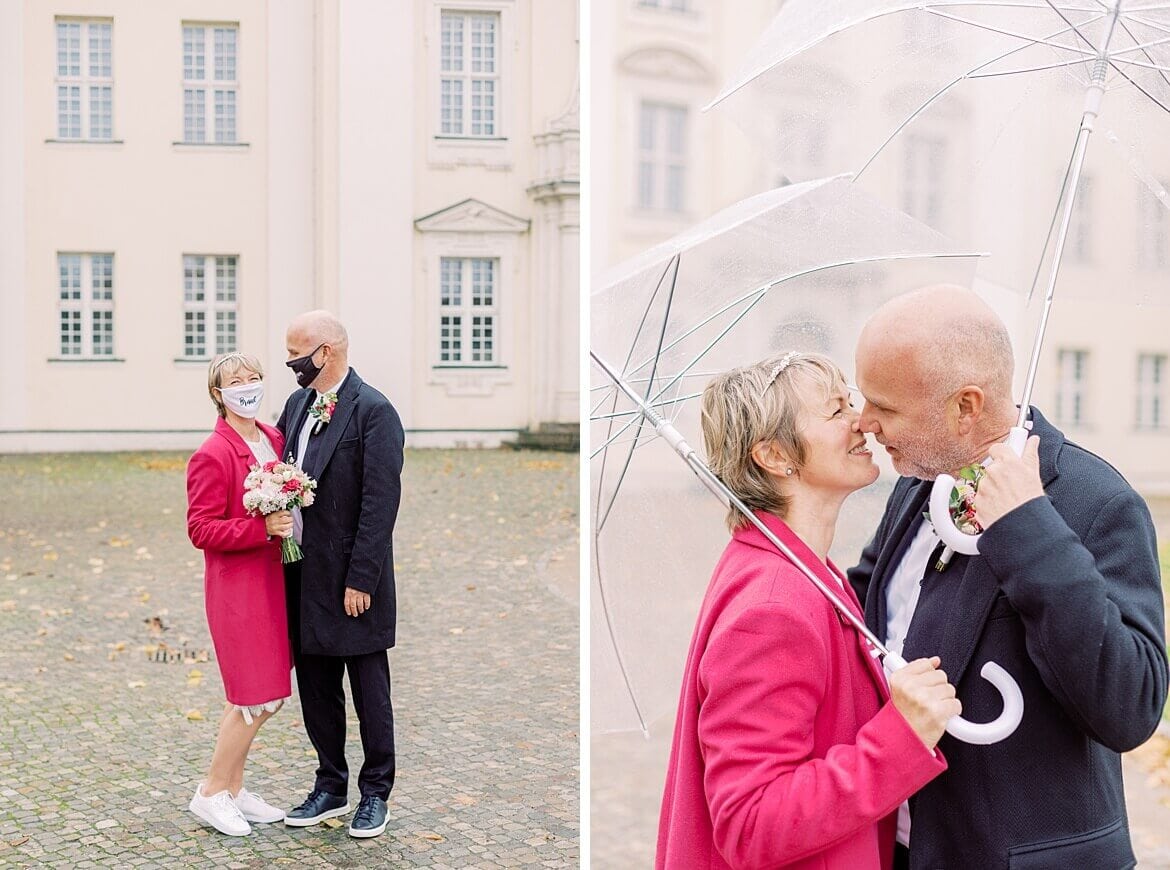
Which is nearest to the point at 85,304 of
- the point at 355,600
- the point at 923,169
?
the point at 355,600

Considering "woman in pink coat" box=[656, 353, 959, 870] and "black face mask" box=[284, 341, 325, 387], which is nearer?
"woman in pink coat" box=[656, 353, 959, 870]

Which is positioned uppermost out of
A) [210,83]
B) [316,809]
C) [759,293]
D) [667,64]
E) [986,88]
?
[667,64]

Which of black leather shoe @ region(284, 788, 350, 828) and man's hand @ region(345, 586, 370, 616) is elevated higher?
man's hand @ region(345, 586, 370, 616)

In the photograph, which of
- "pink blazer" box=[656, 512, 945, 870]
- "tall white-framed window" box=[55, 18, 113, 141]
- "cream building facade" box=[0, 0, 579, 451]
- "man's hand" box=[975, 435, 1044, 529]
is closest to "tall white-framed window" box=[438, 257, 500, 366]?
"cream building facade" box=[0, 0, 579, 451]

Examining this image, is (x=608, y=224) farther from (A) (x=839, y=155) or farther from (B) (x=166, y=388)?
(A) (x=839, y=155)

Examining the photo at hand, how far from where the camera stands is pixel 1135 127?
1525 mm

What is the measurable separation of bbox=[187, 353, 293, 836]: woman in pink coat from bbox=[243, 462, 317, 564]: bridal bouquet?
0.13ft

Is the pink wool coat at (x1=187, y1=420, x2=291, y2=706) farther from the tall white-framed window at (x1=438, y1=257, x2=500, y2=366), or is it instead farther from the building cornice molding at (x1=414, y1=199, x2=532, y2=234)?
the building cornice molding at (x1=414, y1=199, x2=532, y2=234)

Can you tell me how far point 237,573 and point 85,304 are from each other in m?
1.46

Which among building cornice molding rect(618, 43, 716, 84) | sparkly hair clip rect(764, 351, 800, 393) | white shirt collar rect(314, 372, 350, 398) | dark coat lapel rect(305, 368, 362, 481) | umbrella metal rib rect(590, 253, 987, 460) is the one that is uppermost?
building cornice molding rect(618, 43, 716, 84)

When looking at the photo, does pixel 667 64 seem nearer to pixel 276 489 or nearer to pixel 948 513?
pixel 276 489

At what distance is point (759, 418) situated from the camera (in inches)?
55.3

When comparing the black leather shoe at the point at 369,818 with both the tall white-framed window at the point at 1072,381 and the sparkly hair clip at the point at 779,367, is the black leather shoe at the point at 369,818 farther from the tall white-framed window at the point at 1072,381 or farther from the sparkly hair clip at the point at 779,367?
the tall white-framed window at the point at 1072,381

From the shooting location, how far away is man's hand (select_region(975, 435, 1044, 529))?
1.22m
